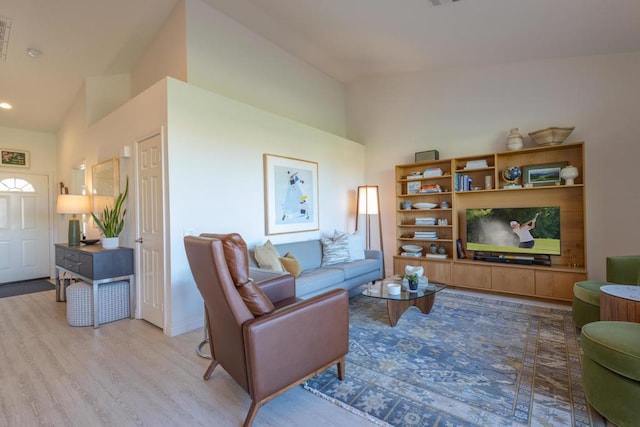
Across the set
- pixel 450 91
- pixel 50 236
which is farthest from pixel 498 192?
pixel 50 236

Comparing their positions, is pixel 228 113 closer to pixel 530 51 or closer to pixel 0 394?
pixel 0 394

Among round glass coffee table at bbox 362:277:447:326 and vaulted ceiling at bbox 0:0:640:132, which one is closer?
round glass coffee table at bbox 362:277:447:326

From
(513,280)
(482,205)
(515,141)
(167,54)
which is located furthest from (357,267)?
(167,54)

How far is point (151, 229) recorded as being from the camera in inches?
127

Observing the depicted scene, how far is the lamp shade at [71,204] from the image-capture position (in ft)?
13.1

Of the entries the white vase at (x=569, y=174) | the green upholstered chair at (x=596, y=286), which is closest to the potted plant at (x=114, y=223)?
the green upholstered chair at (x=596, y=286)

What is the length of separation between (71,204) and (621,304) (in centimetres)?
577

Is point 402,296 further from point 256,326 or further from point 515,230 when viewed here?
point 515,230

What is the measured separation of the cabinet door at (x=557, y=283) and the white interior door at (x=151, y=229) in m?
4.37

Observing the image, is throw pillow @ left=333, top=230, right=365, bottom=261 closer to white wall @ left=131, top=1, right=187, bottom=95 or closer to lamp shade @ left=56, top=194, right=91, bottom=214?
white wall @ left=131, top=1, right=187, bottom=95

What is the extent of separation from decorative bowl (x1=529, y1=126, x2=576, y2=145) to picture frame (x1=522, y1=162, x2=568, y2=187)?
1.04 feet

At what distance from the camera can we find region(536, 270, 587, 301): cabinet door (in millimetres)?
3635

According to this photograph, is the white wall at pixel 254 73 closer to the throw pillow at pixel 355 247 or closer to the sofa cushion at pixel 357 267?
the throw pillow at pixel 355 247

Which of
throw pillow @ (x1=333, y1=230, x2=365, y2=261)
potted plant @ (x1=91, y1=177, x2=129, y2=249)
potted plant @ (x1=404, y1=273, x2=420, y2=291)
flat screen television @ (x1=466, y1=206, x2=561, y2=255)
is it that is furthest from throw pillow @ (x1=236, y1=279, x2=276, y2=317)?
flat screen television @ (x1=466, y1=206, x2=561, y2=255)
